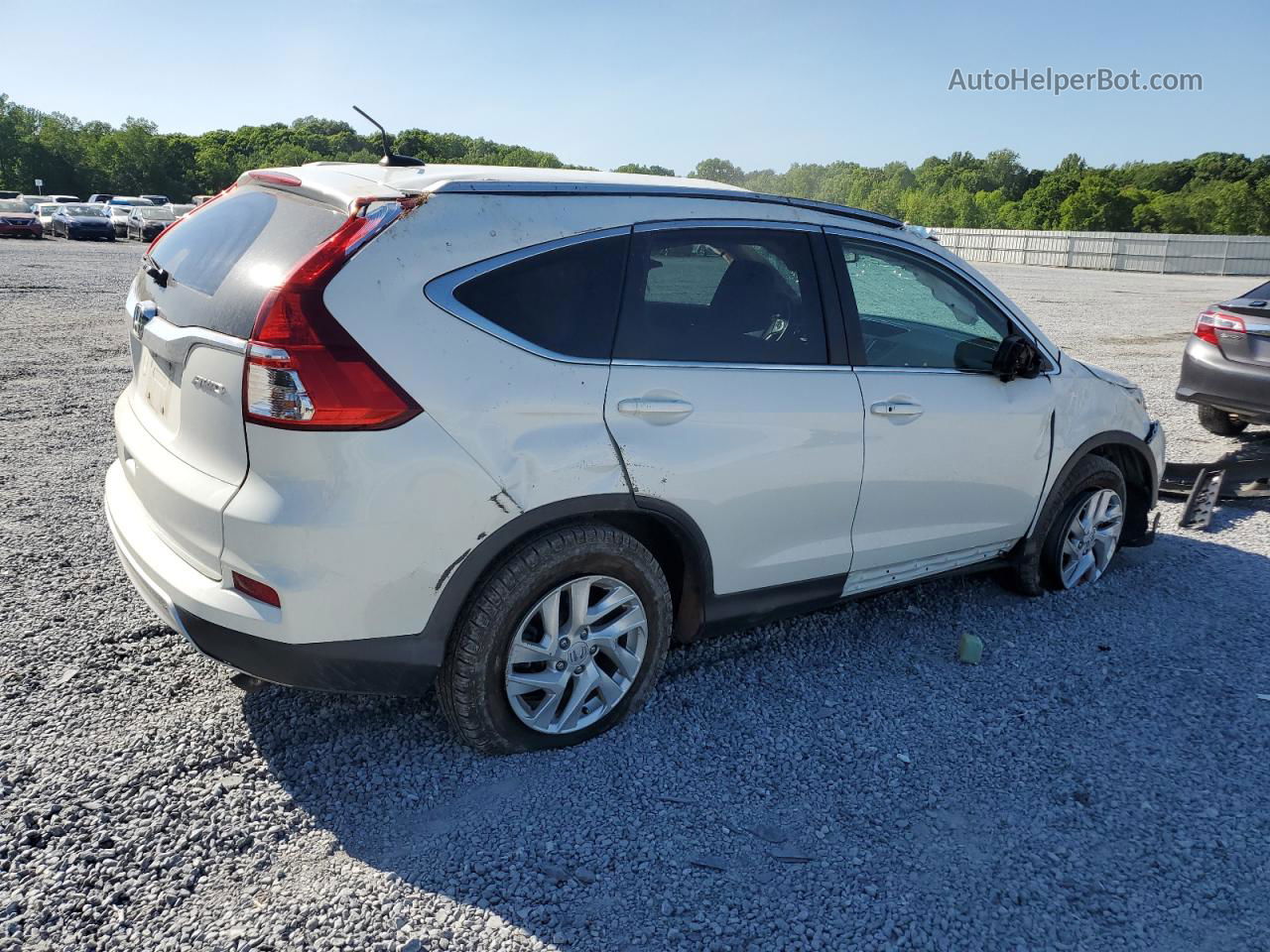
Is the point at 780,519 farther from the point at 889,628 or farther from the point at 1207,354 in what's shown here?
the point at 1207,354

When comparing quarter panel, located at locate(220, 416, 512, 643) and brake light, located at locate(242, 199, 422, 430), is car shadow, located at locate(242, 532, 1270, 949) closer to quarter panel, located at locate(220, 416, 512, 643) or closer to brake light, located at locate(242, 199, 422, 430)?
quarter panel, located at locate(220, 416, 512, 643)

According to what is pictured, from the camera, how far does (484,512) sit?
2.83 m

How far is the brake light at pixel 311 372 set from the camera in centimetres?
260

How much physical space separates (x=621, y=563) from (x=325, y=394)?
43.0 inches

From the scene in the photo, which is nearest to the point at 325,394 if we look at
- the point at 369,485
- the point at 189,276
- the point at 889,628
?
the point at 369,485

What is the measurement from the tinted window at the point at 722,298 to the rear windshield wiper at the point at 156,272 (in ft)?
5.04

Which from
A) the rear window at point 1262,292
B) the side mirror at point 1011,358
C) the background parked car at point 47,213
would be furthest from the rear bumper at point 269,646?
the background parked car at point 47,213

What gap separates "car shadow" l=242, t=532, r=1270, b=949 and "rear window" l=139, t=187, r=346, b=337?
1.41 m

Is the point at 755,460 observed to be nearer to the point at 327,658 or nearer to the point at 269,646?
the point at 327,658

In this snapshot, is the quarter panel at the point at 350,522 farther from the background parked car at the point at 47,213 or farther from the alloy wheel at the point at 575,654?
the background parked car at the point at 47,213

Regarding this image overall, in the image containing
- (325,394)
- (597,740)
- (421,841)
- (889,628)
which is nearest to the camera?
(325,394)

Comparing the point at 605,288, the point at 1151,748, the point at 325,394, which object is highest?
the point at 605,288

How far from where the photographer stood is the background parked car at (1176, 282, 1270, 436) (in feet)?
25.8

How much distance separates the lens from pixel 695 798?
10.1 ft
